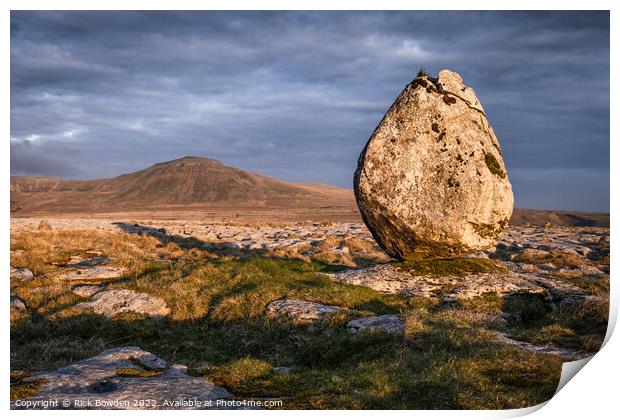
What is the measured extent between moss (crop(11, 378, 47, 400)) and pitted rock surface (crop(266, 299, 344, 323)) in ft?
21.4

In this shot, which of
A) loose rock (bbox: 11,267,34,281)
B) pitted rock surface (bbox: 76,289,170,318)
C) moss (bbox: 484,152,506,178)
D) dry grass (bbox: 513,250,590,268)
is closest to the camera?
pitted rock surface (bbox: 76,289,170,318)

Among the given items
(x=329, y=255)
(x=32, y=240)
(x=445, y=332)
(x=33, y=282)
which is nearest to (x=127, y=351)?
(x=445, y=332)

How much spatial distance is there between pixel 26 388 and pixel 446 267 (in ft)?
43.9

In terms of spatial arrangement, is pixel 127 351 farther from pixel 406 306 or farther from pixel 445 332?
pixel 406 306

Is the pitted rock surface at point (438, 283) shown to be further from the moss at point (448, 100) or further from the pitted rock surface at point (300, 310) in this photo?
the moss at point (448, 100)

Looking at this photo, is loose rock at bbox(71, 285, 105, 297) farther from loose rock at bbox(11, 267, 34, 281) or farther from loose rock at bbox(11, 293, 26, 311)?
loose rock at bbox(11, 267, 34, 281)

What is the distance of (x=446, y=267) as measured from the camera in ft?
60.6

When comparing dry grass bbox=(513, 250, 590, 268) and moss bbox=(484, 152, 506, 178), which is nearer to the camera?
moss bbox=(484, 152, 506, 178)

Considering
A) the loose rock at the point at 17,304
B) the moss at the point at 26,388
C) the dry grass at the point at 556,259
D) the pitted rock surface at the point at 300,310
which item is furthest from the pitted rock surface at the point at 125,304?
the dry grass at the point at 556,259

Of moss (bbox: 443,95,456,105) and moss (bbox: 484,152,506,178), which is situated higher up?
moss (bbox: 443,95,456,105)

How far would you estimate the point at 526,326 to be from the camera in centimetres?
1472

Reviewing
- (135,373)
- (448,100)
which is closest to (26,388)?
(135,373)

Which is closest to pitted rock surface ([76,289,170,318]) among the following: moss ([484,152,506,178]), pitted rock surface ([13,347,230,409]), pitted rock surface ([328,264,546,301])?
pitted rock surface ([13,347,230,409])

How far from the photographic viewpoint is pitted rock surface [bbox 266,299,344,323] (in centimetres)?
1447
